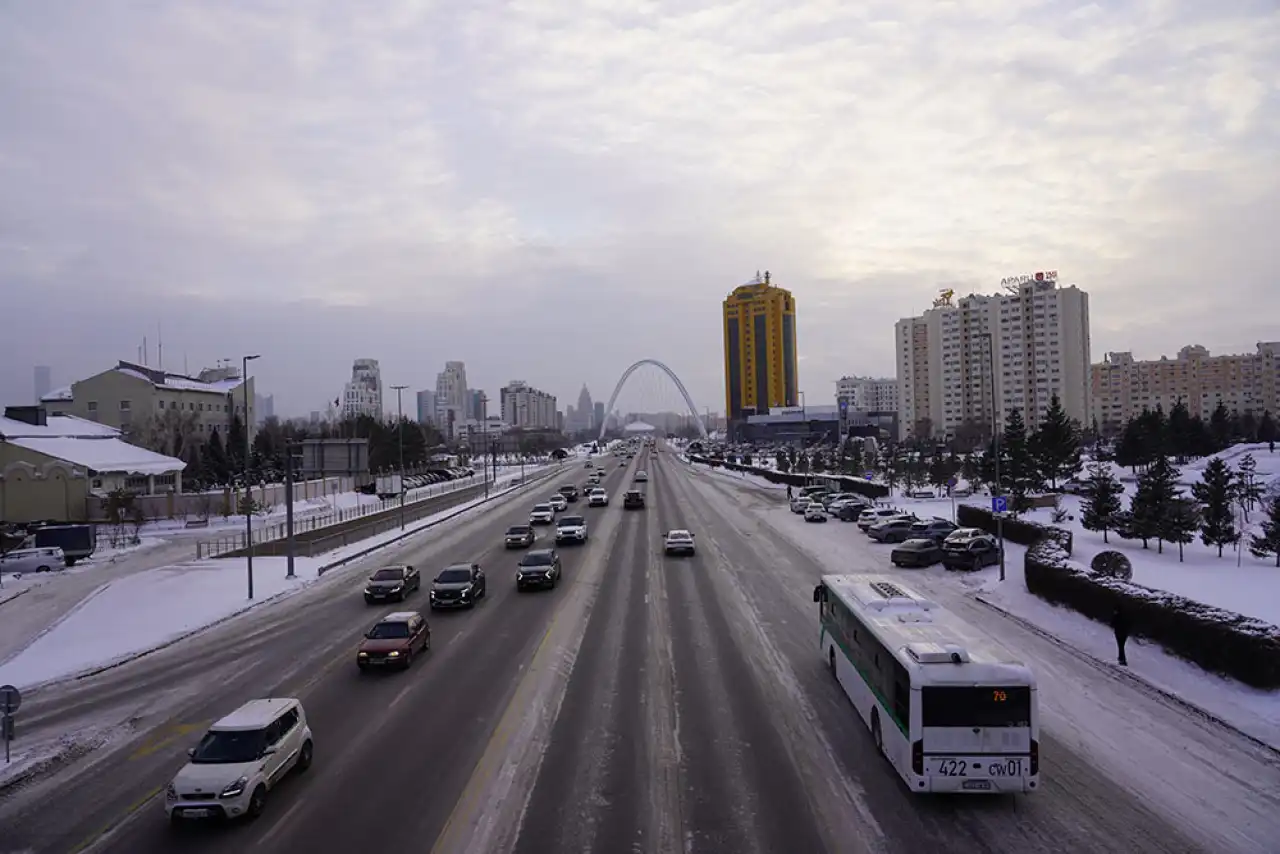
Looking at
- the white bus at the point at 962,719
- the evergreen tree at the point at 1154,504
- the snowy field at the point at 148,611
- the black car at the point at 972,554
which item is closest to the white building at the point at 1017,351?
the evergreen tree at the point at 1154,504

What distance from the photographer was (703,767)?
13281 millimetres

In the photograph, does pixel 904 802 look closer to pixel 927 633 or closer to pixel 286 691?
pixel 927 633

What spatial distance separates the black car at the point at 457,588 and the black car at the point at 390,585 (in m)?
2.11

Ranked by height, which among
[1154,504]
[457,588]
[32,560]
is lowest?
[32,560]

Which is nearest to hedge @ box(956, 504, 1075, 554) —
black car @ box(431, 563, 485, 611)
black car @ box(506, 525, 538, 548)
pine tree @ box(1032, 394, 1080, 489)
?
pine tree @ box(1032, 394, 1080, 489)

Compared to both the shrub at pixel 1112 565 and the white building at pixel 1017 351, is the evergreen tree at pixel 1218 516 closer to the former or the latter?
the shrub at pixel 1112 565

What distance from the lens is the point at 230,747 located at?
12453 mm

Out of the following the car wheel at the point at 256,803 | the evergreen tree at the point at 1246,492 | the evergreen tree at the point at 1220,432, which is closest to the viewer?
the car wheel at the point at 256,803

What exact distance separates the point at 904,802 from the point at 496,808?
5.89 m

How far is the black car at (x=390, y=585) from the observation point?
95.8 ft

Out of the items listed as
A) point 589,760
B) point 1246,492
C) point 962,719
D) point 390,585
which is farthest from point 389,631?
point 1246,492

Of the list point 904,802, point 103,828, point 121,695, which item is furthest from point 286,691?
point 904,802

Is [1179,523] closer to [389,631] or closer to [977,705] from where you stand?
[977,705]

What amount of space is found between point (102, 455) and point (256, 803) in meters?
64.6
